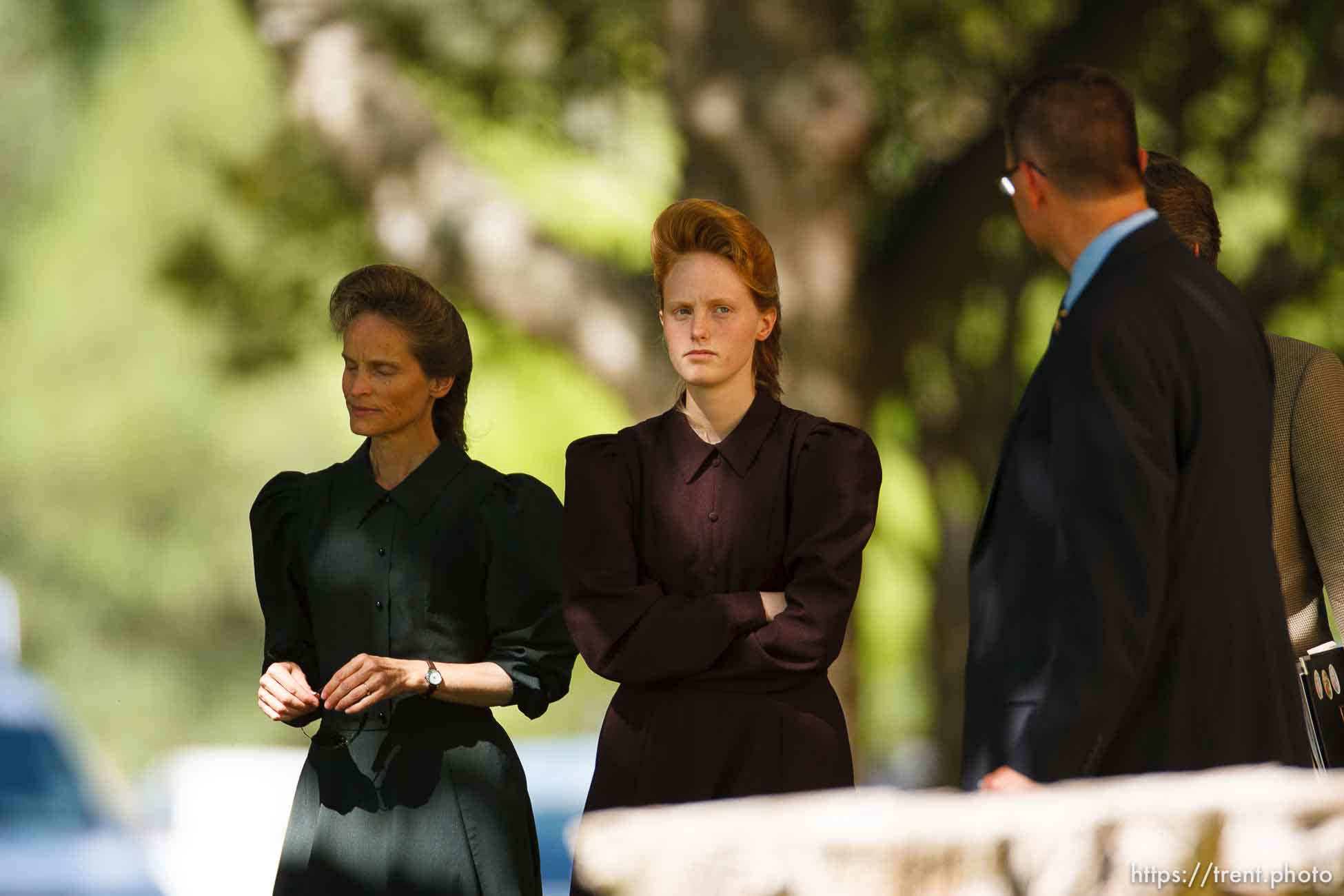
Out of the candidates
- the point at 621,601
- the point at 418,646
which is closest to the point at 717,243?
the point at 621,601

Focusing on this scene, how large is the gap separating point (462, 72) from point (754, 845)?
922cm

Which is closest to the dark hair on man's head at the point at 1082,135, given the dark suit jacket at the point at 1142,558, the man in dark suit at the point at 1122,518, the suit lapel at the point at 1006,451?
the man in dark suit at the point at 1122,518

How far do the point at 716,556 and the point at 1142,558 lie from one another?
46.4 inches

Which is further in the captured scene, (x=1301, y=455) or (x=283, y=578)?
(x=283, y=578)

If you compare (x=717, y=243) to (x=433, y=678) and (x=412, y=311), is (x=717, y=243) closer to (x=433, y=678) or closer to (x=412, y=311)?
(x=412, y=311)

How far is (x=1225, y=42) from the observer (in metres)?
10.3

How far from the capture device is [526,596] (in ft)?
14.0

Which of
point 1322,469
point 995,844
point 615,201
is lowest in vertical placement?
point 995,844

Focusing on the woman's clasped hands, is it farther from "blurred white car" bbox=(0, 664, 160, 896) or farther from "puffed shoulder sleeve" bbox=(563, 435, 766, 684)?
"blurred white car" bbox=(0, 664, 160, 896)

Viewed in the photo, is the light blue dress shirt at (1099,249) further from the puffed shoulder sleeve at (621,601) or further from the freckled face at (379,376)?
the freckled face at (379,376)

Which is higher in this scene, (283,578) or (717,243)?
(717,243)

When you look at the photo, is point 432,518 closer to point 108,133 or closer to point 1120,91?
point 1120,91

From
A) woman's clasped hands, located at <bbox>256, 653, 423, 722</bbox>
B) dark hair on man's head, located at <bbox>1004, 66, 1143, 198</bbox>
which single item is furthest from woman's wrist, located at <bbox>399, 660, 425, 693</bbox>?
dark hair on man's head, located at <bbox>1004, 66, 1143, 198</bbox>

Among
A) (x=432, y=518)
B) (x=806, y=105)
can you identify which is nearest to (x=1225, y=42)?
(x=806, y=105)
